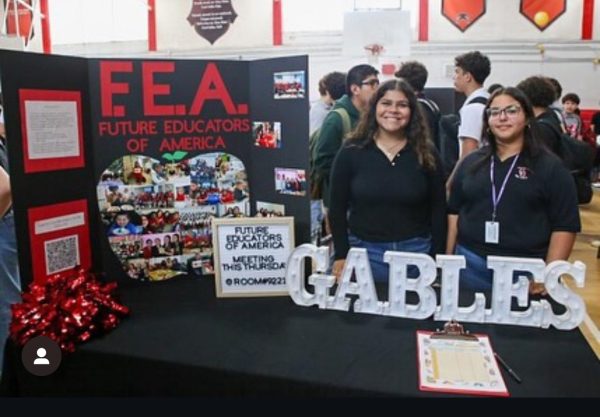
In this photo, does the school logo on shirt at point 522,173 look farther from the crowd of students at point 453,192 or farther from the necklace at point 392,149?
the necklace at point 392,149

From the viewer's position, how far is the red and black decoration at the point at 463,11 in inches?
336

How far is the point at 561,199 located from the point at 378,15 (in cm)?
584

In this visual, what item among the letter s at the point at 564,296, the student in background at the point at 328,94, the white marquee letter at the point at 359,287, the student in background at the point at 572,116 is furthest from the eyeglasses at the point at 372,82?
the student in background at the point at 572,116

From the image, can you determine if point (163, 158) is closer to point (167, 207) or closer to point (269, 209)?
point (167, 207)

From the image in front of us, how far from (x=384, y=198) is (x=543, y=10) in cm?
792

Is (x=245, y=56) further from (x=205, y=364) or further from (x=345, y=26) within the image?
(x=205, y=364)

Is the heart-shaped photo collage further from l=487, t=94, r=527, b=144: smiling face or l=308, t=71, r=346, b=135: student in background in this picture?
l=308, t=71, r=346, b=135: student in background

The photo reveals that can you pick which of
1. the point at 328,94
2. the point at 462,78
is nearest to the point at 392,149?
the point at 462,78

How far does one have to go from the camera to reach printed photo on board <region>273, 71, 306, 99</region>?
65.1 inches

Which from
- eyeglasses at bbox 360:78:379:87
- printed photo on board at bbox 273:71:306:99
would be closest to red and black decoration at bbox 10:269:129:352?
printed photo on board at bbox 273:71:306:99

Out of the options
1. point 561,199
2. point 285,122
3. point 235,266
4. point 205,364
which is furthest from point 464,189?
point 205,364

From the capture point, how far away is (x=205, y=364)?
127cm

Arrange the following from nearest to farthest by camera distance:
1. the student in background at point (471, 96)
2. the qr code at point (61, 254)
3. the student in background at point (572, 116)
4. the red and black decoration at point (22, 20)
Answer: the qr code at point (61, 254) → the student in background at point (471, 96) → the student in background at point (572, 116) → the red and black decoration at point (22, 20)

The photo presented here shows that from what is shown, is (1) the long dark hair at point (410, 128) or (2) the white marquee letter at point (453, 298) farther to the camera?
(1) the long dark hair at point (410, 128)
